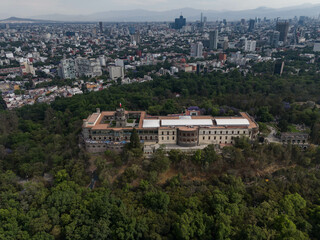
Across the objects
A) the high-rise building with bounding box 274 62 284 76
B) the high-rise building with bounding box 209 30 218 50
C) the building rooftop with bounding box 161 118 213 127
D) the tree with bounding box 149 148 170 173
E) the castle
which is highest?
the high-rise building with bounding box 209 30 218 50

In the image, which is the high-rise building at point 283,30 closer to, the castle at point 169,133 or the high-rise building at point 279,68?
the high-rise building at point 279,68

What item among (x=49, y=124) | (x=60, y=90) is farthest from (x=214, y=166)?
(x=60, y=90)

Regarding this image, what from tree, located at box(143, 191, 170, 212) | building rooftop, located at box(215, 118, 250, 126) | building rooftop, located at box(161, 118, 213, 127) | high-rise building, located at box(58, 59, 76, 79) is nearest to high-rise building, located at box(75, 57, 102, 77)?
high-rise building, located at box(58, 59, 76, 79)

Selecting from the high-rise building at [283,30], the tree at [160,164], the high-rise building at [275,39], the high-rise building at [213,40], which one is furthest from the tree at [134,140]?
the high-rise building at [283,30]

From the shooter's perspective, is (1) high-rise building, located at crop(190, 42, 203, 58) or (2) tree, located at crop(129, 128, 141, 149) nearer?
(2) tree, located at crop(129, 128, 141, 149)

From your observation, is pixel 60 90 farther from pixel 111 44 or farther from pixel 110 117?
pixel 111 44

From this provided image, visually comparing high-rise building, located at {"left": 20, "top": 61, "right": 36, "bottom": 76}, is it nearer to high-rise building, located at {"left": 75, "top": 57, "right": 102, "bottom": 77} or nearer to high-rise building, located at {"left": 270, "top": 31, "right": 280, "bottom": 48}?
high-rise building, located at {"left": 75, "top": 57, "right": 102, "bottom": 77}

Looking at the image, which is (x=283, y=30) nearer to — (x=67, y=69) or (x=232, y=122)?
(x=67, y=69)
